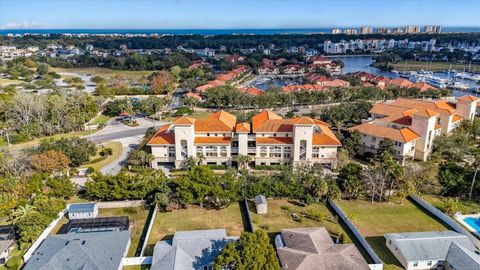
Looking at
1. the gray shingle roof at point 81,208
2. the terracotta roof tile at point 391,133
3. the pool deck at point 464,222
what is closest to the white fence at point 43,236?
the gray shingle roof at point 81,208

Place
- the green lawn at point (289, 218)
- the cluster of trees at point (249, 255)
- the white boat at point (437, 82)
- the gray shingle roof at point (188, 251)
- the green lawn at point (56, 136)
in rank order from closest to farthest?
1. the cluster of trees at point (249, 255)
2. the gray shingle roof at point (188, 251)
3. the green lawn at point (289, 218)
4. the green lawn at point (56, 136)
5. the white boat at point (437, 82)

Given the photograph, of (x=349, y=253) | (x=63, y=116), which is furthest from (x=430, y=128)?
(x=63, y=116)

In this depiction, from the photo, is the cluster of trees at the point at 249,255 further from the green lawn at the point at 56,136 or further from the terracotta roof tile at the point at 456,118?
the terracotta roof tile at the point at 456,118

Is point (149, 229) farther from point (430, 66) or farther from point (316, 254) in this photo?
point (430, 66)

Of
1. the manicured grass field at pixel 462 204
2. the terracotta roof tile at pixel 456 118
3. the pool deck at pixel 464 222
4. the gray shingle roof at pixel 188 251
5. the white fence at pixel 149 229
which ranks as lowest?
the manicured grass field at pixel 462 204

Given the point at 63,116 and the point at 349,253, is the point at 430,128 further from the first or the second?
the point at 63,116

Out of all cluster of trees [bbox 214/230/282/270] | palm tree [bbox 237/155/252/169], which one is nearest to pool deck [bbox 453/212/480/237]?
cluster of trees [bbox 214/230/282/270]

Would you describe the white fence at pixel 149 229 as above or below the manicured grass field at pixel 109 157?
above

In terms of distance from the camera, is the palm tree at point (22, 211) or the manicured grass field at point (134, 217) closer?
the manicured grass field at point (134, 217)
